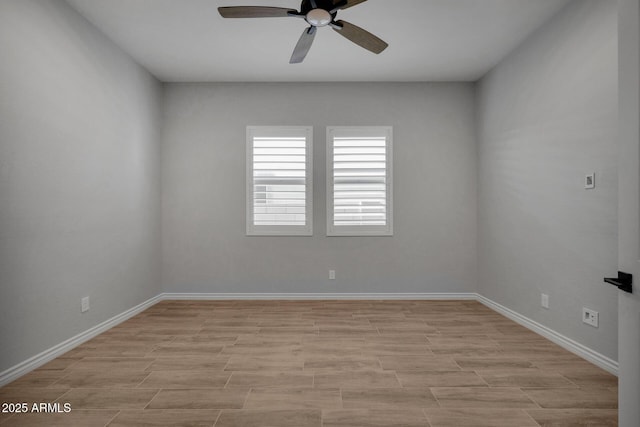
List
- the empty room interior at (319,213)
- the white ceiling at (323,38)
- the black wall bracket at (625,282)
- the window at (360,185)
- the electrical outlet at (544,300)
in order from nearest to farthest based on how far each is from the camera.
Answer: the black wall bracket at (625,282) < the empty room interior at (319,213) < the white ceiling at (323,38) < the electrical outlet at (544,300) < the window at (360,185)

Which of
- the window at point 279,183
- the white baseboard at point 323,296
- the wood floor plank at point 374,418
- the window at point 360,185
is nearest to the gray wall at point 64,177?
the white baseboard at point 323,296

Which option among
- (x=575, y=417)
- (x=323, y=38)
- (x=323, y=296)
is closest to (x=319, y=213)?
(x=323, y=296)

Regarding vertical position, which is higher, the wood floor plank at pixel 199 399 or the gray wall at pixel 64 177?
the gray wall at pixel 64 177

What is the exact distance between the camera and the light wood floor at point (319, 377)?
79.9 inches

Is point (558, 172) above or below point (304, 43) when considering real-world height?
below

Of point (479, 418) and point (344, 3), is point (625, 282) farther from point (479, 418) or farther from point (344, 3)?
point (344, 3)

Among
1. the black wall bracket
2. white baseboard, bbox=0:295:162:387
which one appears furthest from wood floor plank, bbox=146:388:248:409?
the black wall bracket

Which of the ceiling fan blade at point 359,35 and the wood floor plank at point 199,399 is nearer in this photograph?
the wood floor plank at point 199,399

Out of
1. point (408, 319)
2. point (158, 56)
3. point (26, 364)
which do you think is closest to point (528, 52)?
point (408, 319)

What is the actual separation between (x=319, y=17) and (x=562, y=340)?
3184 millimetres

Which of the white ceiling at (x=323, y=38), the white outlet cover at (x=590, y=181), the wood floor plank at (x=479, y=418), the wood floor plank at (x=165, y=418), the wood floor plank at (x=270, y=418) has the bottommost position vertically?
the wood floor plank at (x=165, y=418)

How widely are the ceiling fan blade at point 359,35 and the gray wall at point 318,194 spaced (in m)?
1.93

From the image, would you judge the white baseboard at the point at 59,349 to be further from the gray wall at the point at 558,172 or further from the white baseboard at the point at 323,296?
the gray wall at the point at 558,172

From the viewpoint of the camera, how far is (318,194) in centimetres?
479
